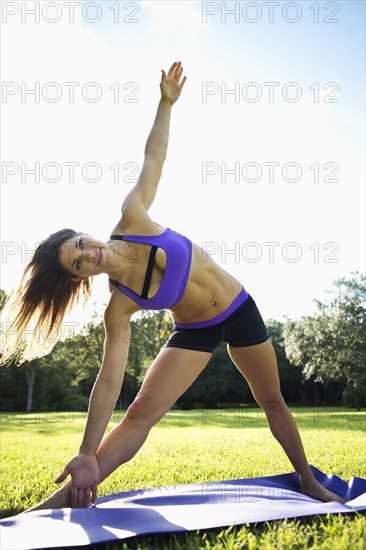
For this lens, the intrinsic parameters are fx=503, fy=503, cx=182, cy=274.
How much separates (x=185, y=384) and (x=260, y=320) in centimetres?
70

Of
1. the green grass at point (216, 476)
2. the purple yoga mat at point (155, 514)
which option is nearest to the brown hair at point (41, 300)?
the purple yoga mat at point (155, 514)

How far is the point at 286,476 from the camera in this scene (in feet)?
12.6

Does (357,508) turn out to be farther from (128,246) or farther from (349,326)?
(349,326)

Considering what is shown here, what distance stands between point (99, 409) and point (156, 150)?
66.9 inches

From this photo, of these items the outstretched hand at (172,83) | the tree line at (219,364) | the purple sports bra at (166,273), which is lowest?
the tree line at (219,364)

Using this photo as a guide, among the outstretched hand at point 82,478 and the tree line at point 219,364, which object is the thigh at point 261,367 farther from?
the tree line at point 219,364

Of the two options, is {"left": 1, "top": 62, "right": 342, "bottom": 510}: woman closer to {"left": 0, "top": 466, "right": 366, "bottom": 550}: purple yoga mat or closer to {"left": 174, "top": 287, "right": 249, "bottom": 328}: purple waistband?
{"left": 174, "top": 287, "right": 249, "bottom": 328}: purple waistband

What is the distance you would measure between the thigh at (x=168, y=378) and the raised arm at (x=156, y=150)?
89 cm

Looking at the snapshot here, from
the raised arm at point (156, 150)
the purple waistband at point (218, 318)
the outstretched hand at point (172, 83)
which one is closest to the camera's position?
the raised arm at point (156, 150)

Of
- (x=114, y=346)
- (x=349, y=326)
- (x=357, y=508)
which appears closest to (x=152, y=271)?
(x=114, y=346)

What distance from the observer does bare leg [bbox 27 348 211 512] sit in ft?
9.07

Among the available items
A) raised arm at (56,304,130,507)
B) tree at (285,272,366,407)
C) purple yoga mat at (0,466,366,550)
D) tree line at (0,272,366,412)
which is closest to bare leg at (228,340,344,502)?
purple yoga mat at (0,466,366,550)

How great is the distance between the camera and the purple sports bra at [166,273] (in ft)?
9.65

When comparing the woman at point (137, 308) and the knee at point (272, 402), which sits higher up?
the woman at point (137, 308)
